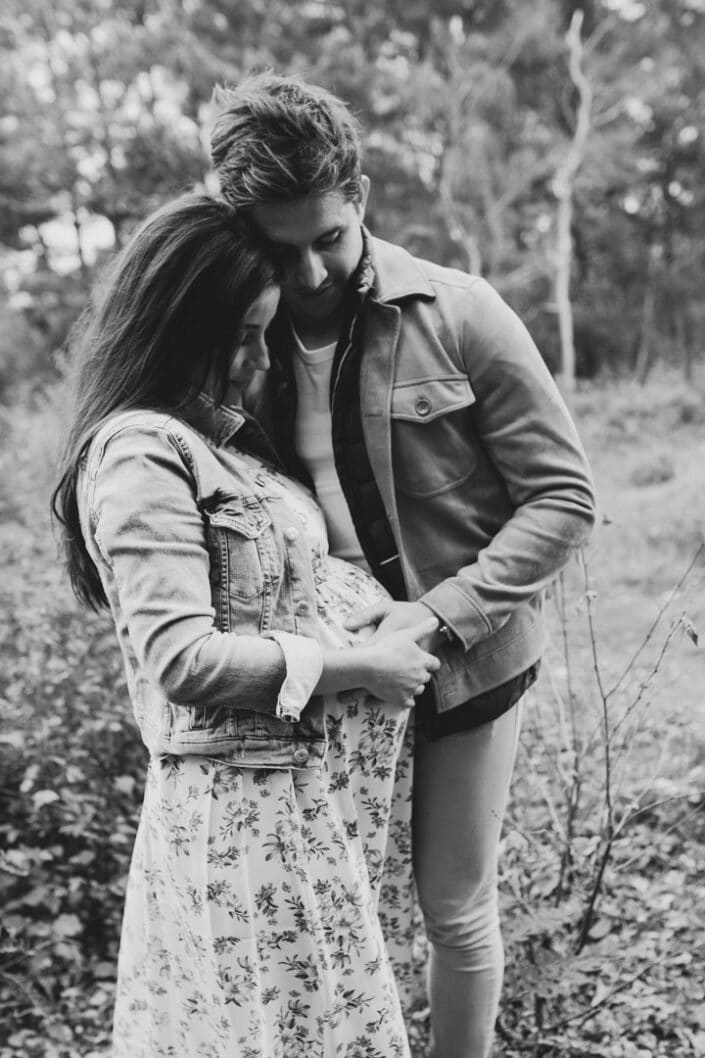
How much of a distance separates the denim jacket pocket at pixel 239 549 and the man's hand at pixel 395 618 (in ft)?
0.83

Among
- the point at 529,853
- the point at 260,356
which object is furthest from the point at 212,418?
the point at 529,853

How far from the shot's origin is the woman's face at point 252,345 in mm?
1646

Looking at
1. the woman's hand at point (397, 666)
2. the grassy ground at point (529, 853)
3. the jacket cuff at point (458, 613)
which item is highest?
the jacket cuff at point (458, 613)

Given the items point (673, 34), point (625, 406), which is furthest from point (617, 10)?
point (625, 406)

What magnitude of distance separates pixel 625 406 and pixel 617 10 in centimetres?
1114

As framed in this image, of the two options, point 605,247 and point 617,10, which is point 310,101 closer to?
point 617,10

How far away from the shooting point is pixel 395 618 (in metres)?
1.78

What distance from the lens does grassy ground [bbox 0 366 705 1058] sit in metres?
2.45

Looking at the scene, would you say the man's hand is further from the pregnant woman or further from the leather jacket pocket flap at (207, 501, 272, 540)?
the leather jacket pocket flap at (207, 501, 272, 540)

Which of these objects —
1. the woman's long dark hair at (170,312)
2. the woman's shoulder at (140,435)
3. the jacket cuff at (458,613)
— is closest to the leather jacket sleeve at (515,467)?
the jacket cuff at (458,613)

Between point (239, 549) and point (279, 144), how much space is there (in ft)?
2.47

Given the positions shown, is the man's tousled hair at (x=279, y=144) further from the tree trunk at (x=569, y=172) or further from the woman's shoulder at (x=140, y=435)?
the tree trunk at (x=569, y=172)

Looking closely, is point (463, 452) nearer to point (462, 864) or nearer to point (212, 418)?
point (212, 418)

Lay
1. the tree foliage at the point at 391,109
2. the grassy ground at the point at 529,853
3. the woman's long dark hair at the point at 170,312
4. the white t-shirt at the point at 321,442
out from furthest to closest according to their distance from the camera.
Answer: the tree foliage at the point at 391,109, the grassy ground at the point at 529,853, the white t-shirt at the point at 321,442, the woman's long dark hair at the point at 170,312
